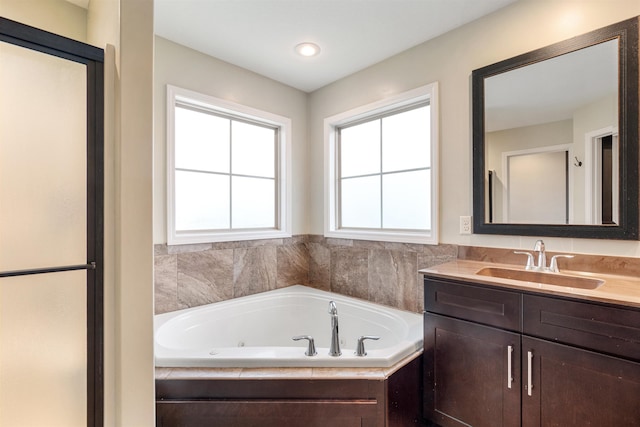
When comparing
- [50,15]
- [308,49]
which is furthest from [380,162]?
[50,15]

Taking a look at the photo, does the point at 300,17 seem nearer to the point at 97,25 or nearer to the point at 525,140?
the point at 97,25

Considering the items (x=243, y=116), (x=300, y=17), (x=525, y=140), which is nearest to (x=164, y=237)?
(x=243, y=116)

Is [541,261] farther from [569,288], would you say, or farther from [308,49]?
[308,49]

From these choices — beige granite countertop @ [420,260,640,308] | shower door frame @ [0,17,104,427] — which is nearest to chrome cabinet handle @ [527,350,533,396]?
beige granite countertop @ [420,260,640,308]

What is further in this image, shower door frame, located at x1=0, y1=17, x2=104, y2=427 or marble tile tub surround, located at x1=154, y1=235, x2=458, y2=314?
marble tile tub surround, located at x1=154, y1=235, x2=458, y2=314

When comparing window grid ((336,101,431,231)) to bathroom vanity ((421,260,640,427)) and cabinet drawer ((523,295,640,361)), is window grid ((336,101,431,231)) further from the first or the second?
cabinet drawer ((523,295,640,361))

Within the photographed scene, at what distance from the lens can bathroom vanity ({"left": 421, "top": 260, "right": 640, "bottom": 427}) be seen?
1.20 m

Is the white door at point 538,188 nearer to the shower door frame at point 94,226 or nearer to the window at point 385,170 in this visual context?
the window at point 385,170

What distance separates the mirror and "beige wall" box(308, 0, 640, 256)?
0.06 meters

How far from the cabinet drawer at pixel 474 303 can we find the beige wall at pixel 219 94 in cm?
159

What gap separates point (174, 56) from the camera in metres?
2.27

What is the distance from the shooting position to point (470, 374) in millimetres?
1585

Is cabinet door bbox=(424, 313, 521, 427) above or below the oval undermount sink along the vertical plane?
below

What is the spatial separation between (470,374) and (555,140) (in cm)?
134
